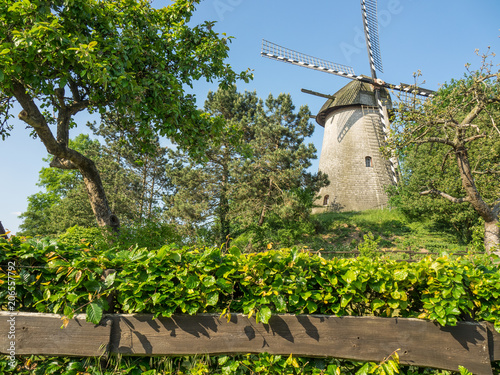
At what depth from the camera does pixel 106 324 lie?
3.03 meters

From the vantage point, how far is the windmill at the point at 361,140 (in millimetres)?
24141

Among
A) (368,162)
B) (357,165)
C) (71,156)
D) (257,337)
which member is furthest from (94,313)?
(368,162)

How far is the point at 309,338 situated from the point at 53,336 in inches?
96.7

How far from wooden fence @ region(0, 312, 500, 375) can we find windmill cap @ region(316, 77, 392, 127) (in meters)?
24.1

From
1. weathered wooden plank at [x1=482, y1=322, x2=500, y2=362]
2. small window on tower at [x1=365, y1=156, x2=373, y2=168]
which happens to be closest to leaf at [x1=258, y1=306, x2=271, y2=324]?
weathered wooden plank at [x1=482, y1=322, x2=500, y2=362]

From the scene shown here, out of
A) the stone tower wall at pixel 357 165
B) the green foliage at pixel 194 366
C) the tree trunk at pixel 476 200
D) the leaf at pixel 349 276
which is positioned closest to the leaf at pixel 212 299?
the green foliage at pixel 194 366

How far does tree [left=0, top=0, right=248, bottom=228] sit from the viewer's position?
543 cm

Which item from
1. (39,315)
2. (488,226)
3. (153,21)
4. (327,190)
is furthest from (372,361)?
(327,190)

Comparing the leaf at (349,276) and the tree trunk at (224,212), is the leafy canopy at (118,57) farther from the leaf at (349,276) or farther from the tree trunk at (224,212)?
the tree trunk at (224,212)

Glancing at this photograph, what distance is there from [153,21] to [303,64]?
18.3 meters

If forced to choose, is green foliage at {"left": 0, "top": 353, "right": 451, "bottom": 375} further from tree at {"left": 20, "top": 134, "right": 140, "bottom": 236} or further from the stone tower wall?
the stone tower wall

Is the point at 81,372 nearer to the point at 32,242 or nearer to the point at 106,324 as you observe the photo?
the point at 106,324

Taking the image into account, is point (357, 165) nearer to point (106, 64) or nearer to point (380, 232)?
point (380, 232)

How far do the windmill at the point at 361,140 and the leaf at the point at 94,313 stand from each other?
22289 mm
